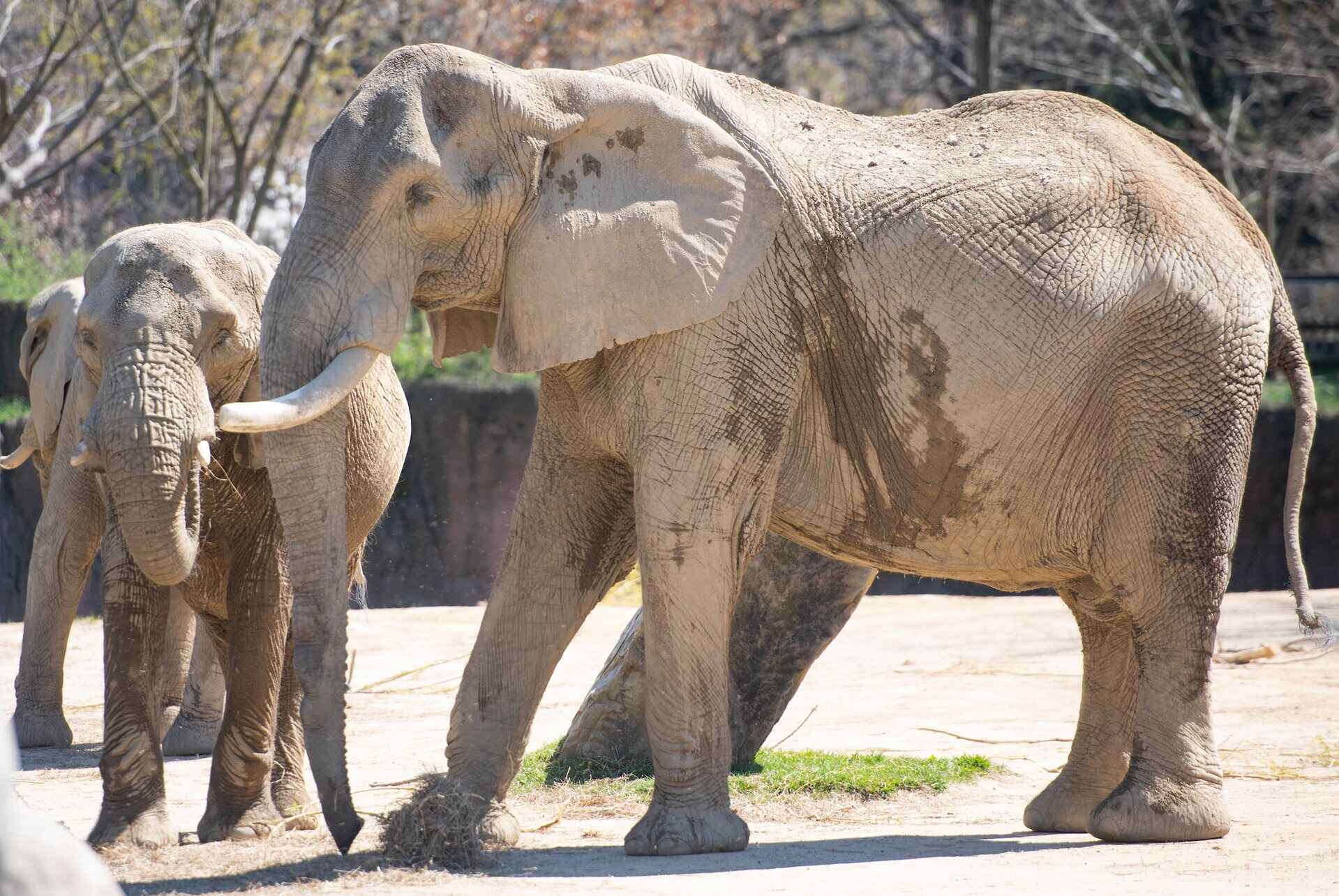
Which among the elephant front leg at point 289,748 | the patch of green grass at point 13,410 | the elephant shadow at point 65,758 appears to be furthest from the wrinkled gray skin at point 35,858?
the patch of green grass at point 13,410

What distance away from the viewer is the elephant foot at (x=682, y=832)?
5.77 metres

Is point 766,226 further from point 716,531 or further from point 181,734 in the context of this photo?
point 181,734

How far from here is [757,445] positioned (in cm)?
586

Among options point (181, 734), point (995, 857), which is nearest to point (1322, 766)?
point (995, 857)

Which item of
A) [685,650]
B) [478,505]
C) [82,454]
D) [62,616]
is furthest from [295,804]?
[478,505]

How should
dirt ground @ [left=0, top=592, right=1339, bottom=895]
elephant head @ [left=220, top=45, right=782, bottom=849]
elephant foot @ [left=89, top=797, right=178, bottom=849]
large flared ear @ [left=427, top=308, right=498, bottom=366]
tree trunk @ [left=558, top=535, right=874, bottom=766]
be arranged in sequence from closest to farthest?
elephant head @ [left=220, top=45, right=782, bottom=849] → dirt ground @ [left=0, top=592, right=1339, bottom=895] → elephant foot @ [left=89, top=797, right=178, bottom=849] → large flared ear @ [left=427, top=308, right=498, bottom=366] → tree trunk @ [left=558, top=535, right=874, bottom=766]

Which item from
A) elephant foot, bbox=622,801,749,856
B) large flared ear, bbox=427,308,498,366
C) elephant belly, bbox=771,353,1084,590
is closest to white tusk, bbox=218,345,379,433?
large flared ear, bbox=427,308,498,366

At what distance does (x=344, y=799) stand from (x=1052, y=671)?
6.80 meters

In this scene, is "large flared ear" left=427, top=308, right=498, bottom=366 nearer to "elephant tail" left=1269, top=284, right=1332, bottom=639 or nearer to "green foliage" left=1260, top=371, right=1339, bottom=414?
"elephant tail" left=1269, top=284, right=1332, bottom=639

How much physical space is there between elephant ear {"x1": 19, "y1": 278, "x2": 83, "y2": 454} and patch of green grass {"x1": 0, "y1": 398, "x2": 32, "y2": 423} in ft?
25.2

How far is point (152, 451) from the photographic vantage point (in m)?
5.61

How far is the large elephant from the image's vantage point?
5.61 meters

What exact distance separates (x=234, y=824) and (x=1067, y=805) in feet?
9.75

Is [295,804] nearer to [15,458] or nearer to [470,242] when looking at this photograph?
[470,242]
